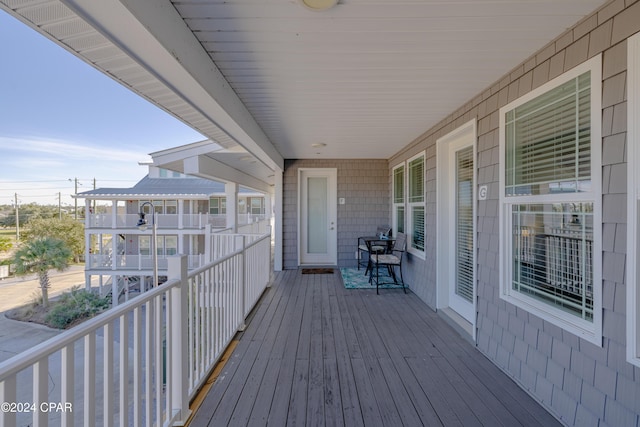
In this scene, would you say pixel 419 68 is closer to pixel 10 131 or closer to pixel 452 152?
pixel 452 152

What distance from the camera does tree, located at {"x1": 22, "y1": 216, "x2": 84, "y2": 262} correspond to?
15.0m

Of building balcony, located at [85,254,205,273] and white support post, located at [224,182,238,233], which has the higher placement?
white support post, located at [224,182,238,233]

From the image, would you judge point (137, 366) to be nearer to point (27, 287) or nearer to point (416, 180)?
point (416, 180)

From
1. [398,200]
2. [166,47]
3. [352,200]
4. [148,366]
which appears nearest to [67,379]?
[148,366]

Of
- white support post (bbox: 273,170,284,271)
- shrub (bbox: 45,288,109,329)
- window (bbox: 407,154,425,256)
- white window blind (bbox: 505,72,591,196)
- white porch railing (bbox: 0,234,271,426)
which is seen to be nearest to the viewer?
white porch railing (bbox: 0,234,271,426)

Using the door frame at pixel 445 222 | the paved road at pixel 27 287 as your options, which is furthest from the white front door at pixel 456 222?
Answer: the paved road at pixel 27 287

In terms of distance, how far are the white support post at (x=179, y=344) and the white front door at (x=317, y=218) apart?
14.8 feet

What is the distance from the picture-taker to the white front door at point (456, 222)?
10.5 feet

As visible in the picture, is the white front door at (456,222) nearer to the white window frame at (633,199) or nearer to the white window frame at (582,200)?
the white window frame at (582,200)

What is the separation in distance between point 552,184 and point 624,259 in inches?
25.2

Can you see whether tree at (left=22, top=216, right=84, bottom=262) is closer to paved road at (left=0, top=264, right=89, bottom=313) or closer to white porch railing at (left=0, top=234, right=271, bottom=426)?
paved road at (left=0, top=264, right=89, bottom=313)

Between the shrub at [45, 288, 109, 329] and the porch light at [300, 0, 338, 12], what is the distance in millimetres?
11833

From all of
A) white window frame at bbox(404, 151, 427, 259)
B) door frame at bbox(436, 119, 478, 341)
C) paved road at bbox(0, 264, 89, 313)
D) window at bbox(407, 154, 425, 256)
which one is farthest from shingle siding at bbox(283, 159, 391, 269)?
paved road at bbox(0, 264, 89, 313)

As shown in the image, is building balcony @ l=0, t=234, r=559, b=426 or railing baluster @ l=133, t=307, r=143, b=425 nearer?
building balcony @ l=0, t=234, r=559, b=426
